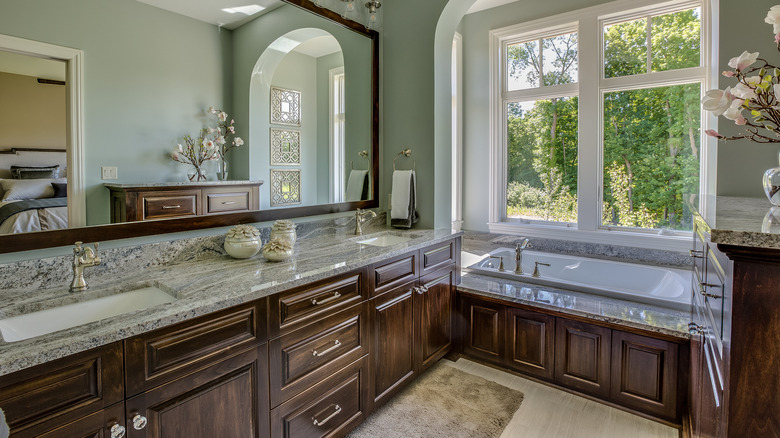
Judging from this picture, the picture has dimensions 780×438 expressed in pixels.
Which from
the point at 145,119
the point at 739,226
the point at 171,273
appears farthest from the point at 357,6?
the point at 739,226

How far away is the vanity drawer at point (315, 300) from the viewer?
1.52 metres

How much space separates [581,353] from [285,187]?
195 cm

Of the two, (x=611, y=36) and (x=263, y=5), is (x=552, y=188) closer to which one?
(x=611, y=36)

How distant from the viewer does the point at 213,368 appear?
4.33 feet

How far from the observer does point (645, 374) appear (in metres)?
2.11

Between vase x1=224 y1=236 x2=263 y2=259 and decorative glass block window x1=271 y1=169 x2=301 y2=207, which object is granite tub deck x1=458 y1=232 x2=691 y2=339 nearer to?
decorative glass block window x1=271 y1=169 x2=301 y2=207

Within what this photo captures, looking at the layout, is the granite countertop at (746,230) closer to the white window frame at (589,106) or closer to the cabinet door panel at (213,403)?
the cabinet door panel at (213,403)

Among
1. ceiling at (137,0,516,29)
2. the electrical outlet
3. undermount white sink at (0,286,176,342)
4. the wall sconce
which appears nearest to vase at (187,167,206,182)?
the electrical outlet

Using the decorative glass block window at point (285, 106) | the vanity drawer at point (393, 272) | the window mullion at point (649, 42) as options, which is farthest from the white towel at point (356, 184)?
the window mullion at point (649, 42)

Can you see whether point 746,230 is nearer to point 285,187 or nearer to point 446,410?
point 446,410

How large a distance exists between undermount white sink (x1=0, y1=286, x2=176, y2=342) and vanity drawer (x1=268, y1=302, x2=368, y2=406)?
459mm

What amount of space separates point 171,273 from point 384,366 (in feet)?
3.73

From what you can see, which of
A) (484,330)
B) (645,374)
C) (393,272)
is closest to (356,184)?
(393,272)

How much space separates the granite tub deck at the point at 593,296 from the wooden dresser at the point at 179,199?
1556mm
